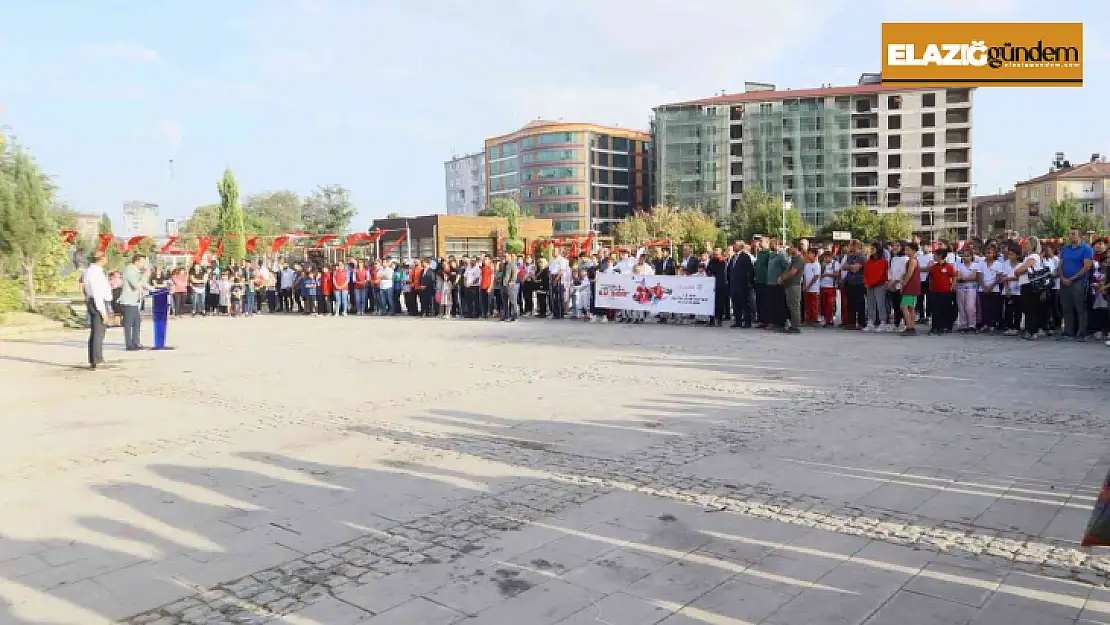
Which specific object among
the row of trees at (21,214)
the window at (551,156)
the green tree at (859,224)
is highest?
the window at (551,156)

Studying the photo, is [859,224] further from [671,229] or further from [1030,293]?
[1030,293]

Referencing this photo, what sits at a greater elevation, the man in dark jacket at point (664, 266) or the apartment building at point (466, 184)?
the apartment building at point (466, 184)

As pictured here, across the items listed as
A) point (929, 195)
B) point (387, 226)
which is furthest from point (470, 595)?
point (929, 195)

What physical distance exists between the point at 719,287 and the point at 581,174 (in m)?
128

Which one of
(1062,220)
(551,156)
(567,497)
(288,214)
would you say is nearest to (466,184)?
(551,156)

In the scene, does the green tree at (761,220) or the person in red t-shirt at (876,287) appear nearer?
the person in red t-shirt at (876,287)

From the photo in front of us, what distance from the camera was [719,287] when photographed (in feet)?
63.6

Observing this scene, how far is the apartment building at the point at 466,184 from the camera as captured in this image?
176000mm

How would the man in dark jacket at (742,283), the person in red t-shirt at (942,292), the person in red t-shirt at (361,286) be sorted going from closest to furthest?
the person in red t-shirt at (942,292) → the man in dark jacket at (742,283) → the person in red t-shirt at (361,286)

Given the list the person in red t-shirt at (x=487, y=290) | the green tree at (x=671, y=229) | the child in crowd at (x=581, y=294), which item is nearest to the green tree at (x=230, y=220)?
the green tree at (x=671, y=229)

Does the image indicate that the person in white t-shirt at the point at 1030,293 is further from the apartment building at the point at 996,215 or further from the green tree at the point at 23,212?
the apartment building at the point at 996,215

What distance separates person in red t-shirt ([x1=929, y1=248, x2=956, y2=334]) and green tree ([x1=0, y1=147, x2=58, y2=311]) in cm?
2466

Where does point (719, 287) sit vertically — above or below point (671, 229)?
below

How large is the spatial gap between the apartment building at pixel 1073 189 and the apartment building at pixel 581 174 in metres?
58.1
